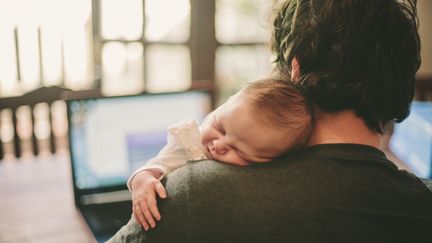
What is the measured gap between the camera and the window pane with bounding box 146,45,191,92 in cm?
344

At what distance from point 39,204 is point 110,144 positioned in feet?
1.19

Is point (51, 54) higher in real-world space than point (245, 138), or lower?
lower

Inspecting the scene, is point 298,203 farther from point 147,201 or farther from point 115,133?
point 115,133

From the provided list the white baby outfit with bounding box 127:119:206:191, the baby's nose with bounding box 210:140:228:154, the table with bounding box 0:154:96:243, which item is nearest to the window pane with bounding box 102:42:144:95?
the table with bounding box 0:154:96:243

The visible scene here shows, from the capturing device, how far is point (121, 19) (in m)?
3.22

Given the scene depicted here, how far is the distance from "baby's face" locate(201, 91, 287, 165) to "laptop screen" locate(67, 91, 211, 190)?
2.66 feet

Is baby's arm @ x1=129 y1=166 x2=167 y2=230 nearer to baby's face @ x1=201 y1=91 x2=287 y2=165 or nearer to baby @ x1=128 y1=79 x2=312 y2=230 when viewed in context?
baby @ x1=128 y1=79 x2=312 y2=230

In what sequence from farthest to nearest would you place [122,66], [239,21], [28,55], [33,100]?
[239,21]
[122,66]
[28,55]
[33,100]

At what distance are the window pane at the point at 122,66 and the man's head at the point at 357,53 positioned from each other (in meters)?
2.47

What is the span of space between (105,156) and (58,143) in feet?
7.47

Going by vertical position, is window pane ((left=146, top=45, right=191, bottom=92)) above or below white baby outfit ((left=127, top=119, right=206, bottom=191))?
below

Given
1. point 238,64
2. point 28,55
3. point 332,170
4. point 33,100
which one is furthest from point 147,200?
point 238,64

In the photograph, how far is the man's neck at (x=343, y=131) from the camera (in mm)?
813

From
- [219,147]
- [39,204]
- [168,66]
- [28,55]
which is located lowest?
[39,204]
